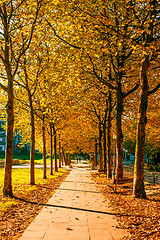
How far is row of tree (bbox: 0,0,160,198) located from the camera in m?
10.9

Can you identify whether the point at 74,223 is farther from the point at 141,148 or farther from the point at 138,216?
the point at 141,148

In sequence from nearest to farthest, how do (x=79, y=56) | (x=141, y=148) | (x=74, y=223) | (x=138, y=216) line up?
1. (x=74, y=223)
2. (x=138, y=216)
3. (x=141, y=148)
4. (x=79, y=56)

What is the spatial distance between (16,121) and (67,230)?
15.1 metres

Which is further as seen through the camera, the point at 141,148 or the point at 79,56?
the point at 79,56

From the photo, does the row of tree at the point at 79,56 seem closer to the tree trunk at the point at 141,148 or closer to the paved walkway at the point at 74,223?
the tree trunk at the point at 141,148

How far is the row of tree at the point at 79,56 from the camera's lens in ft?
35.7

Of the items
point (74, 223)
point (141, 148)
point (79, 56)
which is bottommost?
point (74, 223)

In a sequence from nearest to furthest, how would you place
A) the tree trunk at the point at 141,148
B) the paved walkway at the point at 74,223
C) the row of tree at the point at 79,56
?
the paved walkway at the point at 74,223
the tree trunk at the point at 141,148
the row of tree at the point at 79,56

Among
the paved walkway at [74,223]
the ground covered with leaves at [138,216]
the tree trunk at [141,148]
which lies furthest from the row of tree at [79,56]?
the paved walkway at [74,223]

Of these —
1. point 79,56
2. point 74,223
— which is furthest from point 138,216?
point 79,56

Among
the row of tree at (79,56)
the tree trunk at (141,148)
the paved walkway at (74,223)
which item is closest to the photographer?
the paved walkway at (74,223)

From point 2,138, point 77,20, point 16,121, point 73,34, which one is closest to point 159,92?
point 73,34

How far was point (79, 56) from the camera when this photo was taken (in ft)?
46.0

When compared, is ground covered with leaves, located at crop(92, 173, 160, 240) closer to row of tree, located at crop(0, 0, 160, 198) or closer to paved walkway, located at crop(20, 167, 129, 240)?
paved walkway, located at crop(20, 167, 129, 240)
